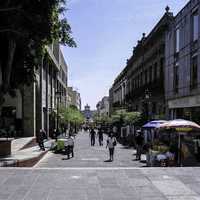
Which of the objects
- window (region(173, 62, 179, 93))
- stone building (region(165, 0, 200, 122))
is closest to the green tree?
stone building (region(165, 0, 200, 122))

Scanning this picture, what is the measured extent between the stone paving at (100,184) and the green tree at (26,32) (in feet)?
25.7

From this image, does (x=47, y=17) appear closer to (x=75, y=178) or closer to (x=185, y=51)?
(x=75, y=178)

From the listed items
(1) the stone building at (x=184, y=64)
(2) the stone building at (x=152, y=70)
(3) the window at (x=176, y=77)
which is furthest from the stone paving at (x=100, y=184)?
(2) the stone building at (x=152, y=70)

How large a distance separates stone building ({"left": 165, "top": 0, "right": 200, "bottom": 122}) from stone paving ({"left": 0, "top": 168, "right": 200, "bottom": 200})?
18.1 meters

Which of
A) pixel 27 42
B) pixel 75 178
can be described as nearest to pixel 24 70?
pixel 27 42

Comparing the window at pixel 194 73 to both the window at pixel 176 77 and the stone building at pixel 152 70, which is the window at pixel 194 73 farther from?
the stone building at pixel 152 70

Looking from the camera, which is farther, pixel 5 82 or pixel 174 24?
pixel 174 24

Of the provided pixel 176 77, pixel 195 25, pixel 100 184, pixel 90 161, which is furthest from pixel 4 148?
pixel 176 77

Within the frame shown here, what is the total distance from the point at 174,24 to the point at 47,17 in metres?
23.1

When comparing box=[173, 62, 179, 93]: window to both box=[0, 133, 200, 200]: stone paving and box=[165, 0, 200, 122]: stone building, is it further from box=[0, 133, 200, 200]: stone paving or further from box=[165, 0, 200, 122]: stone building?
box=[0, 133, 200, 200]: stone paving

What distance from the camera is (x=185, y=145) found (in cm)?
2100

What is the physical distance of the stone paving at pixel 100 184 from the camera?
1006 cm

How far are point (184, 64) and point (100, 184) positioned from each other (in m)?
27.9

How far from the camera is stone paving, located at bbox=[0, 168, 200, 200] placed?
10062 mm
